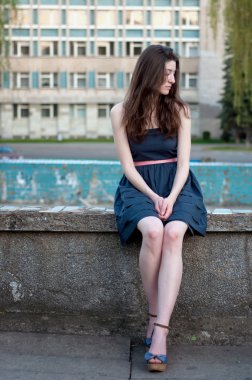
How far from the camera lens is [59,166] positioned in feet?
60.6

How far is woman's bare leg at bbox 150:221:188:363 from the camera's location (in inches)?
167

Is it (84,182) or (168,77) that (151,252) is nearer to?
(168,77)

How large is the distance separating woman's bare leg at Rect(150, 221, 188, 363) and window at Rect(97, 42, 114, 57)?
73.1 metres

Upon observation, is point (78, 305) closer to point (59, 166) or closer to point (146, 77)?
point (146, 77)

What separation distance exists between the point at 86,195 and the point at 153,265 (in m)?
14.4

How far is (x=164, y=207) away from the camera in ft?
14.6

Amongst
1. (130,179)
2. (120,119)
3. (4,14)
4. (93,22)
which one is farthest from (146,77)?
(93,22)

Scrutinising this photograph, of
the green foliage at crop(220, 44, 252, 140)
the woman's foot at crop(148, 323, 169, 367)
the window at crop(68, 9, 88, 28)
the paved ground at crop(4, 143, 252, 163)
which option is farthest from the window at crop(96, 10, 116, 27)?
the woman's foot at crop(148, 323, 169, 367)

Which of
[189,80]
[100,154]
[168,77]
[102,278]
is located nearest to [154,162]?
[168,77]

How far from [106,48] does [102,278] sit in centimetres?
7295

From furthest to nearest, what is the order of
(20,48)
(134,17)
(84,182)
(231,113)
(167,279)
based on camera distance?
(20,48) → (134,17) → (231,113) → (84,182) → (167,279)

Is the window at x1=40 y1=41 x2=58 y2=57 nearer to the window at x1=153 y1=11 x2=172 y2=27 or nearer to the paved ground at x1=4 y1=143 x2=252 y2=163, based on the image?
the window at x1=153 y1=11 x2=172 y2=27

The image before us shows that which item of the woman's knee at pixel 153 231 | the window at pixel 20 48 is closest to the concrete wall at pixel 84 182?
the woman's knee at pixel 153 231

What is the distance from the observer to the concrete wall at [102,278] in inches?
193
